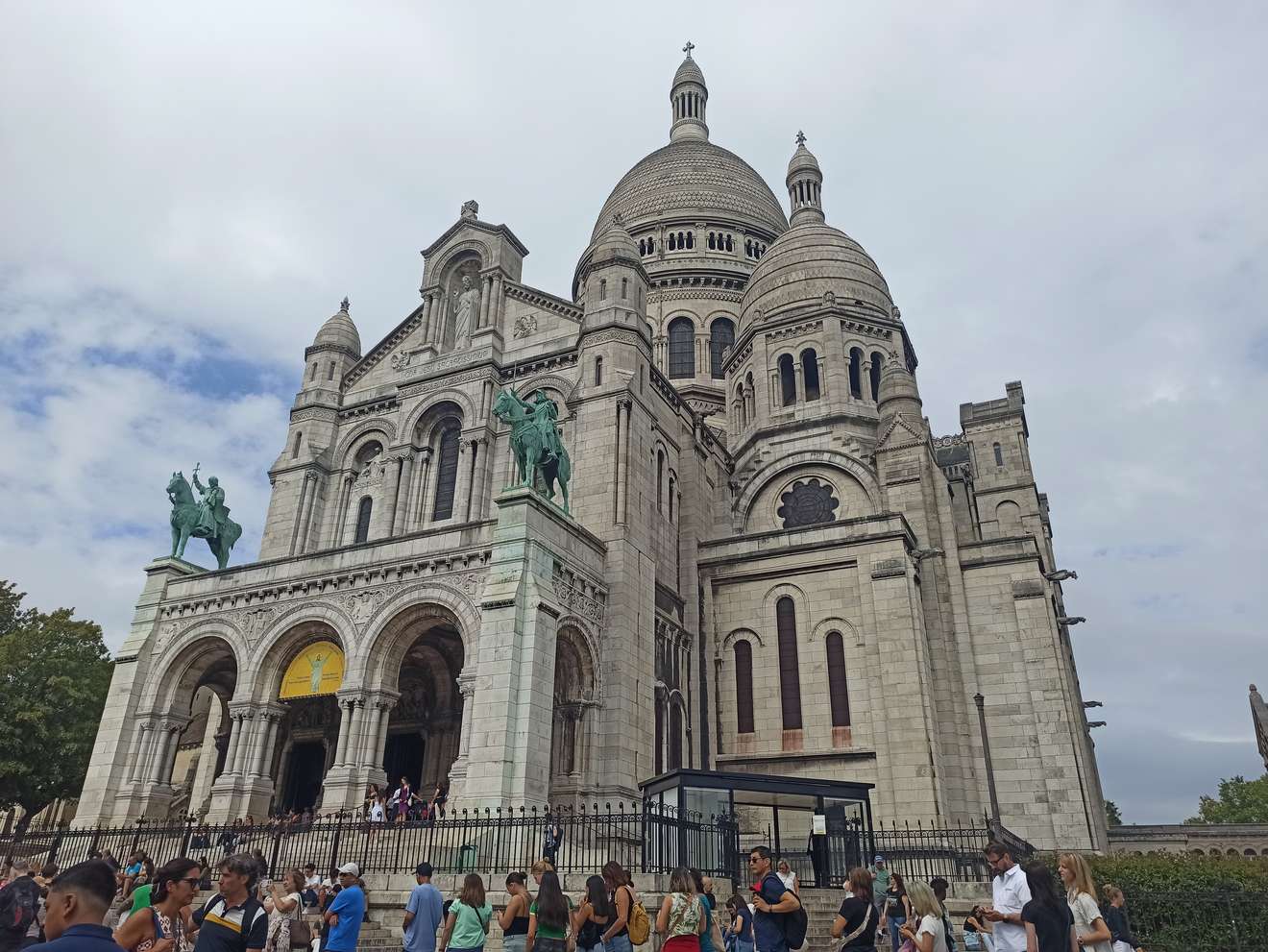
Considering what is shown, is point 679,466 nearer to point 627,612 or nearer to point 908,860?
point 627,612

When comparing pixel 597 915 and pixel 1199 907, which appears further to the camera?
pixel 1199 907

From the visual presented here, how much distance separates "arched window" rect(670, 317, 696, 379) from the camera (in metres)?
46.4

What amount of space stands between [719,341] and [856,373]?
1100 cm

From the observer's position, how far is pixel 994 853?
336 inches

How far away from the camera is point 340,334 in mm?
35469

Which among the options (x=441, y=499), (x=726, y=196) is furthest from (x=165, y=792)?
(x=726, y=196)

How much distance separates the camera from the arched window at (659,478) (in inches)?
1164

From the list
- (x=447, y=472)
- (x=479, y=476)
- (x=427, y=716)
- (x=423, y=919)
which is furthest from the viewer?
(x=447, y=472)

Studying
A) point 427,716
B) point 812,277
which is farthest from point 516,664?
point 812,277

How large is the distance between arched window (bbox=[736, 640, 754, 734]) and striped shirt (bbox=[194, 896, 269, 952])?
23570 mm

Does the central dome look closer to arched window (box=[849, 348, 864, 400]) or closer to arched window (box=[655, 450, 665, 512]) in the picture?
arched window (box=[849, 348, 864, 400])

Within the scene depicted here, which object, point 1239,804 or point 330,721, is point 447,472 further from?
point 1239,804

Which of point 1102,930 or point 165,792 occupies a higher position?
point 165,792

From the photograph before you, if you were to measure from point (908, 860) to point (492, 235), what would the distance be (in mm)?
24847
